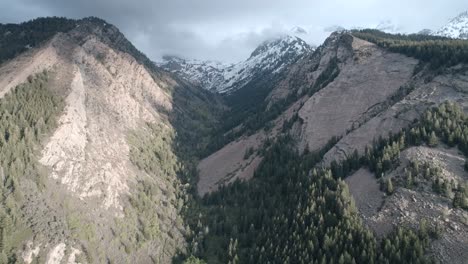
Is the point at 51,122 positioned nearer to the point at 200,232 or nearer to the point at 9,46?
the point at 200,232

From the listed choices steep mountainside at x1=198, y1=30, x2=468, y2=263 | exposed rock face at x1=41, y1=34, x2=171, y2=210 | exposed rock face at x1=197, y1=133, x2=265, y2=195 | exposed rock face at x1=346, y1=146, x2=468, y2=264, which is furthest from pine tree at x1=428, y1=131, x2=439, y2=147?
exposed rock face at x1=41, y1=34, x2=171, y2=210

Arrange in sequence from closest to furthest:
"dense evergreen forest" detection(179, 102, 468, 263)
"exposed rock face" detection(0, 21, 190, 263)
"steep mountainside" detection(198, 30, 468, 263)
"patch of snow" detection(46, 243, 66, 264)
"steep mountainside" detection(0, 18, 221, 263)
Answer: "dense evergreen forest" detection(179, 102, 468, 263)
"patch of snow" detection(46, 243, 66, 264)
"steep mountainside" detection(198, 30, 468, 263)
"steep mountainside" detection(0, 18, 221, 263)
"exposed rock face" detection(0, 21, 190, 263)

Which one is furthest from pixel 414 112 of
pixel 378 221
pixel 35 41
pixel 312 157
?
pixel 35 41

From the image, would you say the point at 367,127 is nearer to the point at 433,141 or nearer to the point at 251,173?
the point at 433,141

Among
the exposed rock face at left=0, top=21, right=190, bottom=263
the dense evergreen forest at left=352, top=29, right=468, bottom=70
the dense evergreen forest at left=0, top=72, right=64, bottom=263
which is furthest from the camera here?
the dense evergreen forest at left=352, top=29, right=468, bottom=70

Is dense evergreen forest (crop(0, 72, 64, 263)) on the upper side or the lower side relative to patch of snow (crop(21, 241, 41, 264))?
upper

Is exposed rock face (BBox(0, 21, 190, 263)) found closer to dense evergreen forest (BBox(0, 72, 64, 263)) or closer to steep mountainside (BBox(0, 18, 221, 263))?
steep mountainside (BBox(0, 18, 221, 263))

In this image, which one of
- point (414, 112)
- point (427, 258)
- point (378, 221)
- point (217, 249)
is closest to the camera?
point (427, 258)

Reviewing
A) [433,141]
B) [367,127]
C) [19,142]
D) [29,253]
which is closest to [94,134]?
[19,142]

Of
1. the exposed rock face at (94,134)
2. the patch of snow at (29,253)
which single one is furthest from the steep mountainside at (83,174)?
the exposed rock face at (94,134)
